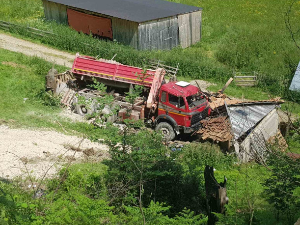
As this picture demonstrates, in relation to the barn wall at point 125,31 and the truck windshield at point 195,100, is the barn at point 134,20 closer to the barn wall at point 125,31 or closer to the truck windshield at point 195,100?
the barn wall at point 125,31

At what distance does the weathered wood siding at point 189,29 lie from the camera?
91.7 feet

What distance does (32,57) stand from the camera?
77.8 ft

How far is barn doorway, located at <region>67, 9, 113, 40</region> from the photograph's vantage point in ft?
89.7

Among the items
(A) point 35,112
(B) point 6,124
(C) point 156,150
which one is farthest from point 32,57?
(C) point 156,150

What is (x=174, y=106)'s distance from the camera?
15.9 m

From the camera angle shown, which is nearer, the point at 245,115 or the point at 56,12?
the point at 245,115

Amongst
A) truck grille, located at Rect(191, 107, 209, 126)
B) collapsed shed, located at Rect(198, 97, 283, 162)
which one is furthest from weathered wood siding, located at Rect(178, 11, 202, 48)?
truck grille, located at Rect(191, 107, 209, 126)

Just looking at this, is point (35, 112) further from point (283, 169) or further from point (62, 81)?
point (283, 169)

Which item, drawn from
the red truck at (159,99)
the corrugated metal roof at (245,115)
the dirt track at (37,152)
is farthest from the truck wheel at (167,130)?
the dirt track at (37,152)

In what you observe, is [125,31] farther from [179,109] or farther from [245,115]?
[245,115]

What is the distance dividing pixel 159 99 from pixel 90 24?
14.1m

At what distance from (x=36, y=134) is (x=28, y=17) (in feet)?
63.8

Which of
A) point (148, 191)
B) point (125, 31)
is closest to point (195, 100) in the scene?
point (148, 191)

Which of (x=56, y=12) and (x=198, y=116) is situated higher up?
(x=56, y=12)
